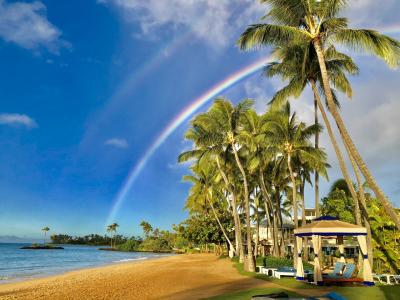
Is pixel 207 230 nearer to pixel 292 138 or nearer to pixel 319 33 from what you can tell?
pixel 292 138

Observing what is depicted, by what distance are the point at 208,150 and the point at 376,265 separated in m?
14.5

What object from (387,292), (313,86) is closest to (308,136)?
(313,86)

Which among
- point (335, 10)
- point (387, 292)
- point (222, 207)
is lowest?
point (387, 292)

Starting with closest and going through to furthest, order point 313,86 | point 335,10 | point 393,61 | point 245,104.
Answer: point 393,61 → point 335,10 → point 313,86 → point 245,104

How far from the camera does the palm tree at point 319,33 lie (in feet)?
45.2

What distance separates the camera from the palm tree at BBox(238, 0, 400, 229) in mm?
13766

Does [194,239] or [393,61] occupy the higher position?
[393,61]

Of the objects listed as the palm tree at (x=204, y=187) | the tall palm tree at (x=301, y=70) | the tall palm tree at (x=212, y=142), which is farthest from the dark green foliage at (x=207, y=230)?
the tall palm tree at (x=301, y=70)

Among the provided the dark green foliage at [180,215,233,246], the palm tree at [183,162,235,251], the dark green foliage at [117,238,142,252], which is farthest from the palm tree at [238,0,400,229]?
the dark green foliage at [117,238,142,252]

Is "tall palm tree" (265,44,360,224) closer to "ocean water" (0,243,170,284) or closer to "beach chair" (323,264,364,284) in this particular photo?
"beach chair" (323,264,364,284)

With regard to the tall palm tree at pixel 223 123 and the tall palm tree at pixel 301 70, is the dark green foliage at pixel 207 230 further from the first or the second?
the tall palm tree at pixel 301 70

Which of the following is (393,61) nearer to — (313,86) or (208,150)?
(313,86)

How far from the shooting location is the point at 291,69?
19828 millimetres

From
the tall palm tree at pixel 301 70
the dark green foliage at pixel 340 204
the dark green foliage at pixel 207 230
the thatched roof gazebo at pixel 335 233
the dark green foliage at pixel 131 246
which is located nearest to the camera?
the thatched roof gazebo at pixel 335 233
